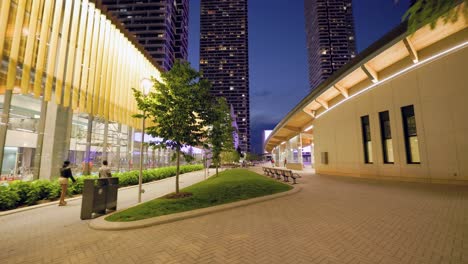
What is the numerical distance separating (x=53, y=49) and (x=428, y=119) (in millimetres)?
21844

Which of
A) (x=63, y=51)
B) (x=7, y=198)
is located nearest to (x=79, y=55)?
(x=63, y=51)

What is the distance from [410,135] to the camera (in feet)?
48.8

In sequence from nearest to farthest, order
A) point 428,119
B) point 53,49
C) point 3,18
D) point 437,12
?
point 437,12 → point 3,18 → point 53,49 → point 428,119

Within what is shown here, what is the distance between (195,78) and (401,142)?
14702 mm

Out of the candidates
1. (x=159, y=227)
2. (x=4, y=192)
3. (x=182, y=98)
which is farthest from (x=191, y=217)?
(x=4, y=192)

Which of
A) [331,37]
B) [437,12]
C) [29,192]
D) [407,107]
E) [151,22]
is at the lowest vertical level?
[29,192]

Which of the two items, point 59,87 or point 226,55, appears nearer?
point 59,87

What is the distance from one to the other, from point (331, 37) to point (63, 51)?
176590mm

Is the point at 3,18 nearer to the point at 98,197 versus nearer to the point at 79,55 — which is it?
the point at 79,55

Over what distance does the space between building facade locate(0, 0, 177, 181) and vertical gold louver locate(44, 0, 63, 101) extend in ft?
0.12

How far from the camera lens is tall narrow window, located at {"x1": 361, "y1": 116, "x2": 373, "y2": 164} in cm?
1822

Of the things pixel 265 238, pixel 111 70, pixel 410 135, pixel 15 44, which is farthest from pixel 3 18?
pixel 410 135

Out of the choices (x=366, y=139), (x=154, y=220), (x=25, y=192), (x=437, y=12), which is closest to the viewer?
(x=437, y=12)

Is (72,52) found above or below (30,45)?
above
